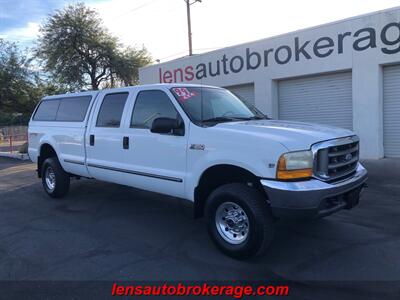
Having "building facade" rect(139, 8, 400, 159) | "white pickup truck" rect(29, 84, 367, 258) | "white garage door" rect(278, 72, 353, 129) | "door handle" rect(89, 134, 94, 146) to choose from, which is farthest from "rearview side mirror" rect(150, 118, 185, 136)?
"white garage door" rect(278, 72, 353, 129)

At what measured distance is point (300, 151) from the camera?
411 centimetres

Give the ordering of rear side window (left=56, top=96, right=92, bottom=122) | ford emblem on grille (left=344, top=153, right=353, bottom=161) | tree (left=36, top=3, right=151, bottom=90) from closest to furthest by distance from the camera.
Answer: ford emblem on grille (left=344, top=153, right=353, bottom=161) < rear side window (left=56, top=96, right=92, bottom=122) < tree (left=36, top=3, right=151, bottom=90)

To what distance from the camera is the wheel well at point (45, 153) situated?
809 cm

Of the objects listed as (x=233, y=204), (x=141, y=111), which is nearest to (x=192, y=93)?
(x=141, y=111)

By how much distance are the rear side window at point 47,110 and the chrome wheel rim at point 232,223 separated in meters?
4.68

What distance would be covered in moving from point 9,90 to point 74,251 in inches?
1073

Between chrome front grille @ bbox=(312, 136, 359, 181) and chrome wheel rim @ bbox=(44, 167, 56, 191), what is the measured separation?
17.6 ft

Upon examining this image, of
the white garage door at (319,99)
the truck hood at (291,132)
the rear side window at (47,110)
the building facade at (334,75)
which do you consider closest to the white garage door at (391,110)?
the building facade at (334,75)

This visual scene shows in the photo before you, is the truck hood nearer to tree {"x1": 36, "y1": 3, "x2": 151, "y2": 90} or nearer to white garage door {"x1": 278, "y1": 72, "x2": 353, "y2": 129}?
white garage door {"x1": 278, "y1": 72, "x2": 353, "y2": 129}

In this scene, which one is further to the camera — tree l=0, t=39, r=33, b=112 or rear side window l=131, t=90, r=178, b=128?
tree l=0, t=39, r=33, b=112

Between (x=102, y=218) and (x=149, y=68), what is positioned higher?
(x=149, y=68)

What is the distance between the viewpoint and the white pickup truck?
4.13 m

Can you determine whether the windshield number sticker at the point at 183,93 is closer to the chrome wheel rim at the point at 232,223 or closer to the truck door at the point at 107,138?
the truck door at the point at 107,138

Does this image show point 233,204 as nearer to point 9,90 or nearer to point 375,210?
point 375,210
